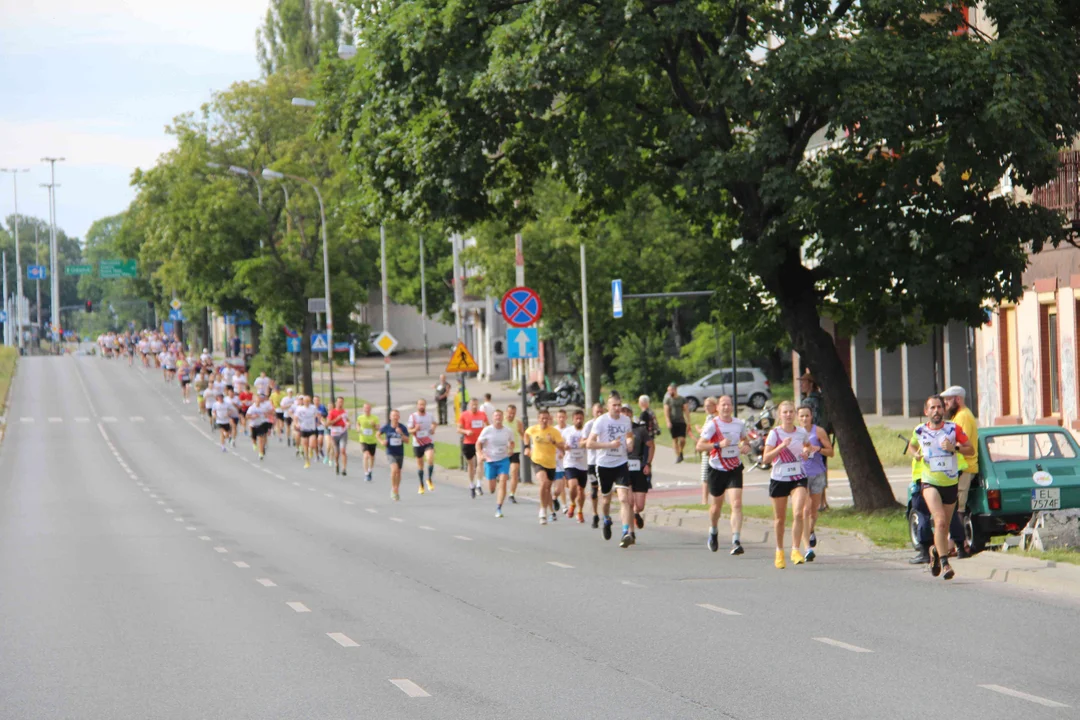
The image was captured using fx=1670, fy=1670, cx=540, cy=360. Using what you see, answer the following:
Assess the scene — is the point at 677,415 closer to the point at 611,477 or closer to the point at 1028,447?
the point at 611,477

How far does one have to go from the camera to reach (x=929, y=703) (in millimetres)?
8812

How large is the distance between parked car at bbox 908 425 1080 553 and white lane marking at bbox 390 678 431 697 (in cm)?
806

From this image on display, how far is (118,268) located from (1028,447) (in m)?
116

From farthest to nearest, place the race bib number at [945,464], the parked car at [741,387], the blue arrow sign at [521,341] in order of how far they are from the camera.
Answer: the parked car at [741,387], the blue arrow sign at [521,341], the race bib number at [945,464]

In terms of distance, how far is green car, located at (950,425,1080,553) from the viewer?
1606 cm

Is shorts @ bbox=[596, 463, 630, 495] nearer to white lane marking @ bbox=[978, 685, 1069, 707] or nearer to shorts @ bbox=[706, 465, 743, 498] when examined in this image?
shorts @ bbox=[706, 465, 743, 498]

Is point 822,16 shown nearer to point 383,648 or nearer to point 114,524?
point 383,648

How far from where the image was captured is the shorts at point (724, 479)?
17.4 meters

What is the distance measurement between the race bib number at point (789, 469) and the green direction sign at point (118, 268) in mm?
114251

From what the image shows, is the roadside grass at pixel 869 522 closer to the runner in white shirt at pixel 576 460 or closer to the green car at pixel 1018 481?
the green car at pixel 1018 481

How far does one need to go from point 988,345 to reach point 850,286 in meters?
16.7

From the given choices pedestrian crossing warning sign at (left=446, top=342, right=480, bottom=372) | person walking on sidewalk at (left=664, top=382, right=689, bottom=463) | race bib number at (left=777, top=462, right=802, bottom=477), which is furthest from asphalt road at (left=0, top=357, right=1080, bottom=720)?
person walking on sidewalk at (left=664, top=382, right=689, bottom=463)

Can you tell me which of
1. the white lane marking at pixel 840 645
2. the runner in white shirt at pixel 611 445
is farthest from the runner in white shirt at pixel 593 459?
the white lane marking at pixel 840 645

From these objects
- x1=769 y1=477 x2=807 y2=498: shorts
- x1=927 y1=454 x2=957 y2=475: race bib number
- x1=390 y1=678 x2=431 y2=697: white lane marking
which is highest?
x1=927 y1=454 x2=957 y2=475: race bib number
